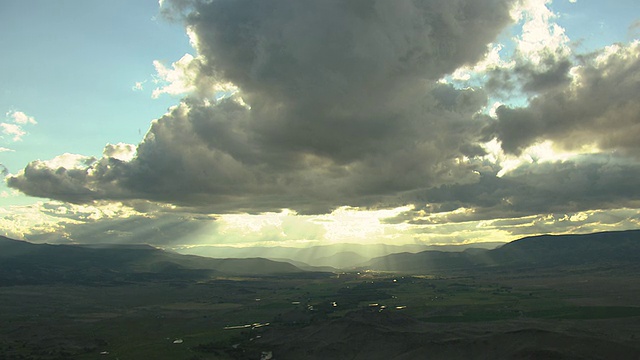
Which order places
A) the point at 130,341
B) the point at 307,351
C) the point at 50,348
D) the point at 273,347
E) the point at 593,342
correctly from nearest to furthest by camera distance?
the point at 593,342 < the point at 307,351 < the point at 273,347 < the point at 50,348 < the point at 130,341

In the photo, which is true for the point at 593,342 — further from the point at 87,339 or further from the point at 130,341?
the point at 87,339

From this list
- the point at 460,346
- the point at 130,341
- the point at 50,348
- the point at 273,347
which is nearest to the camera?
the point at 460,346

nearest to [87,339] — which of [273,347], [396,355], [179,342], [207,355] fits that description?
[179,342]

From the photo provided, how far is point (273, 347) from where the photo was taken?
16700 cm

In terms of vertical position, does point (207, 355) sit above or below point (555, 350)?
below

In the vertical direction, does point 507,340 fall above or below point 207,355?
above

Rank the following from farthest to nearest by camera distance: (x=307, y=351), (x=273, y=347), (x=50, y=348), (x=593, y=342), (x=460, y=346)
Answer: (x=50, y=348) → (x=273, y=347) → (x=307, y=351) → (x=460, y=346) → (x=593, y=342)

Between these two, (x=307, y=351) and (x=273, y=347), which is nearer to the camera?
(x=307, y=351)

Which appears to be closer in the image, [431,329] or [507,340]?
[507,340]

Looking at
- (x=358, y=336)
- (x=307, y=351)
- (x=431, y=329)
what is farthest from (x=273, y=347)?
(x=431, y=329)

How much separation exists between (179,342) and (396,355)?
9604cm

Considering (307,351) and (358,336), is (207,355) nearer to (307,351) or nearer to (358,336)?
(307,351)

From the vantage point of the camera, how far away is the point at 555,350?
112 m

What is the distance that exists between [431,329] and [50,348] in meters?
149
